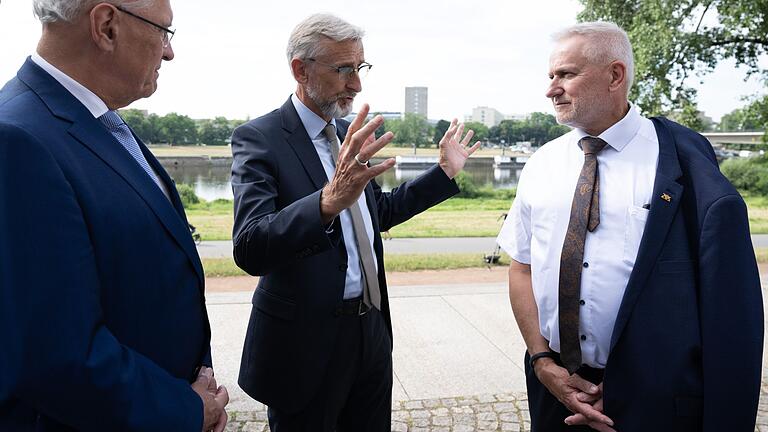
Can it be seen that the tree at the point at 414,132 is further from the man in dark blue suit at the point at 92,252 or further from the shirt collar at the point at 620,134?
the man in dark blue suit at the point at 92,252

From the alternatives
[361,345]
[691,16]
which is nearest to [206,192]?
[691,16]

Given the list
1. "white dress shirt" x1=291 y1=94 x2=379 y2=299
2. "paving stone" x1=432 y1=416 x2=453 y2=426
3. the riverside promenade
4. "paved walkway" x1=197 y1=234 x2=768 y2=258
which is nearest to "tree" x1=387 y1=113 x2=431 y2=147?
"paved walkway" x1=197 y1=234 x2=768 y2=258

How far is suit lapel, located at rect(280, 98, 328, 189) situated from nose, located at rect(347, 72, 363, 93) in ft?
0.88

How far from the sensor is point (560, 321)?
2.42 m

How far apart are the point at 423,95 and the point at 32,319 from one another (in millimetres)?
67836

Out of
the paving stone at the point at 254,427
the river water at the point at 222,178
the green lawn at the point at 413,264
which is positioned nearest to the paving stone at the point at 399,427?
the paving stone at the point at 254,427

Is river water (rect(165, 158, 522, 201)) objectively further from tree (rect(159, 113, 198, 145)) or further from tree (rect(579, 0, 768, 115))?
tree (rect(579, 0, 768, 115))

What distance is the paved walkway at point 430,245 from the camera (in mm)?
14852

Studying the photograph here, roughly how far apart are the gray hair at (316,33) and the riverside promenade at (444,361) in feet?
8.07

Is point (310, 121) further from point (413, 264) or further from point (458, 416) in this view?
point (413, 264)

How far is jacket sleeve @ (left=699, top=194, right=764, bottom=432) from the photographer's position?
206cm

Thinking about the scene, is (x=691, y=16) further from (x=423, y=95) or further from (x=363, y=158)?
(x=423, y=95)

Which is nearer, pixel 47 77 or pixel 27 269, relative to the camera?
pixel 27 269

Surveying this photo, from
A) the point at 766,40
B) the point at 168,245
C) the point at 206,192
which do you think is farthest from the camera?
the point at 206,192
